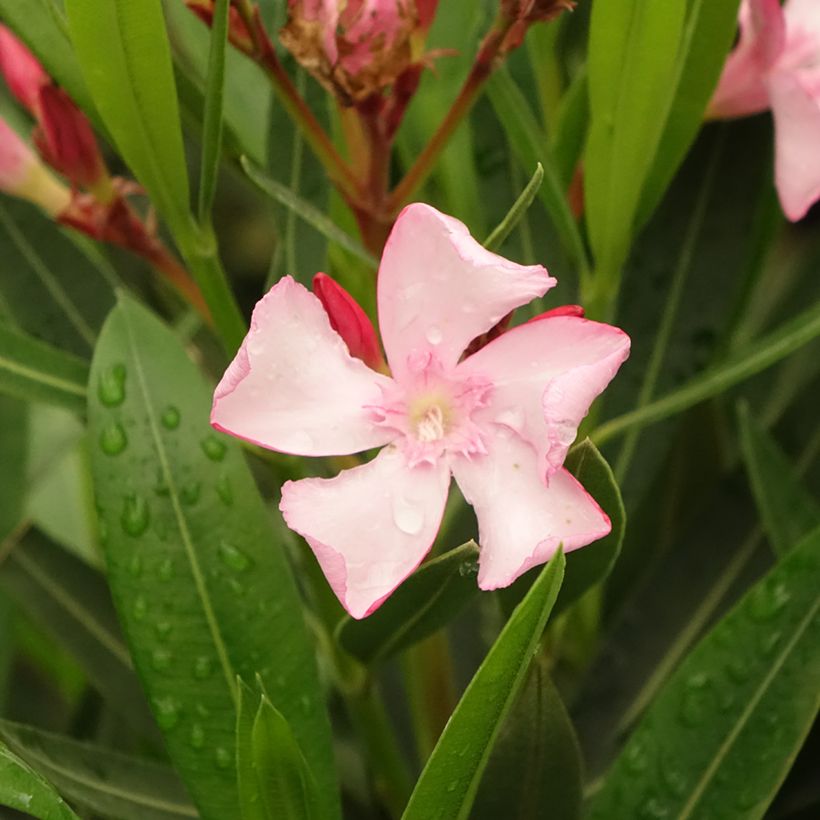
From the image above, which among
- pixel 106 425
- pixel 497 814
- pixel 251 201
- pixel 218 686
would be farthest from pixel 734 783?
pixel 251 201

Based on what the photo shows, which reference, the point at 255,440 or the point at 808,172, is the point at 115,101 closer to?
the point at 255,440

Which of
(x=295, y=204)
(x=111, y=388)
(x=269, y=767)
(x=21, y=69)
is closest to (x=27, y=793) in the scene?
(x=269, y=767)

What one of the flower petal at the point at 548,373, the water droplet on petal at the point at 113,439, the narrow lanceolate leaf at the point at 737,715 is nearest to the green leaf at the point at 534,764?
the narrow lanceolate leaf at the point at 737,715

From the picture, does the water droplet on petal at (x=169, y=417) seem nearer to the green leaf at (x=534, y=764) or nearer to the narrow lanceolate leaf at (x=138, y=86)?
the narrow lanceolate leaf at (x=138, y=86)

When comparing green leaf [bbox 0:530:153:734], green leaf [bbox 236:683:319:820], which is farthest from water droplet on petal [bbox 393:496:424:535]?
green leaf [bbox 0:530:153:734]

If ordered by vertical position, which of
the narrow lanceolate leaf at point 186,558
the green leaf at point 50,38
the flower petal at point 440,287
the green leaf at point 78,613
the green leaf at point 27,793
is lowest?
the green leaf at point 78,613

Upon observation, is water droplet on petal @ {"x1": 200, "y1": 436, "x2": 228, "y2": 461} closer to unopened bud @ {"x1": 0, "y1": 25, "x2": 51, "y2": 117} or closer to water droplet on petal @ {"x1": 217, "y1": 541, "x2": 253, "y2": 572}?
water droplet on petal @ {"x1": 217, "y1": 541, "x2": 253, "y2": 572}
